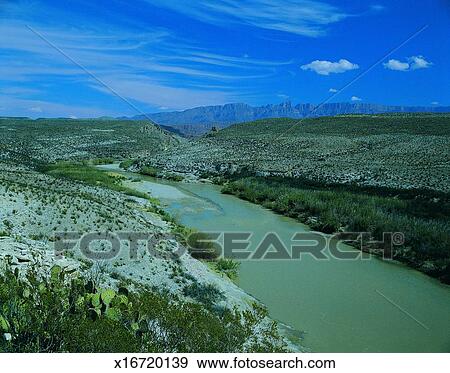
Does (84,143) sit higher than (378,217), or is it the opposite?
(84,143)

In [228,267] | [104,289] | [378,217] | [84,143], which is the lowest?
[228,267]

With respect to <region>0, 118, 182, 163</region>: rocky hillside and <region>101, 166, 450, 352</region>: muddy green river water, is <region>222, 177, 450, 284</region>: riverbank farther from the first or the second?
<region>0, 118, 182, 163</region>: rocky hillside

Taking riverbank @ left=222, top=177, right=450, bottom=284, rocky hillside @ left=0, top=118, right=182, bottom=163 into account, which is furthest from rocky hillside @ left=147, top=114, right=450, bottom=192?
rocky hillside @ left=0, top=118, right=182, bottom=163

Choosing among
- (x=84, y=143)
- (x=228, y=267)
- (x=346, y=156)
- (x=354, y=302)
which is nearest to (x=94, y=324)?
(x=354, y=302)

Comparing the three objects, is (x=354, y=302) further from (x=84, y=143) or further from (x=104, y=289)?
(x=84, y=143)

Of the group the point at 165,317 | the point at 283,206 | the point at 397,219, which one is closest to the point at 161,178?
the point at 283,206

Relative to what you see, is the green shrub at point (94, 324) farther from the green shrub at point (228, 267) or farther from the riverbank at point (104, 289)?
the green shrub at point (228, 267)
